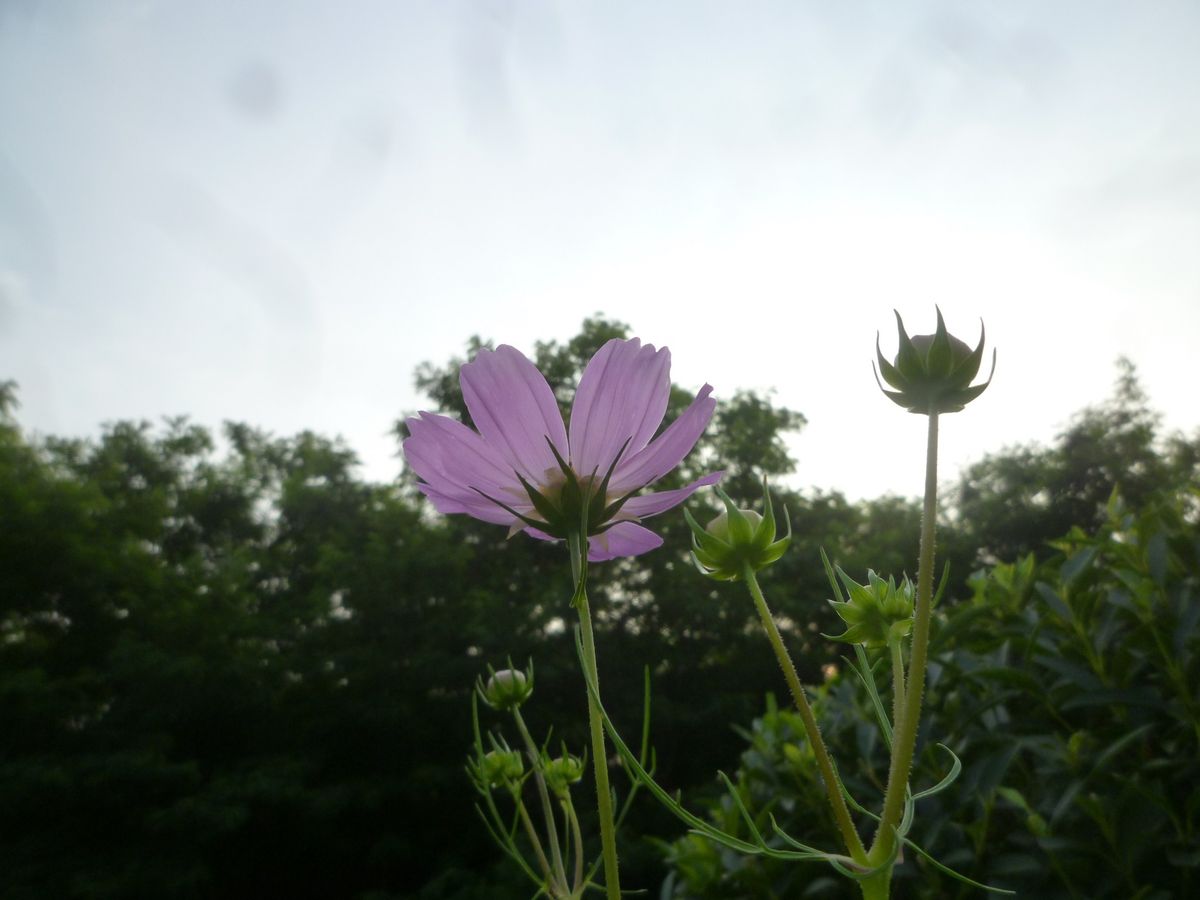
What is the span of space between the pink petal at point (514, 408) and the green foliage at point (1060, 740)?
2.99 ft

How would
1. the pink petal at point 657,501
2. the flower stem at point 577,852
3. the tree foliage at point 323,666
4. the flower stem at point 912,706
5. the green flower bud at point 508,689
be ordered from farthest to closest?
the tree foliage at point 323,666 < the green flower bud at point 508,689 < the flower stem at point 577,852 < the pink petal at point 657,501 < the flower stem at point 912,706

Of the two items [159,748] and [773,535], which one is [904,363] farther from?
[159,748]

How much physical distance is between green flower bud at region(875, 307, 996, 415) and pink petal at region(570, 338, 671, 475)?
0.38 ft

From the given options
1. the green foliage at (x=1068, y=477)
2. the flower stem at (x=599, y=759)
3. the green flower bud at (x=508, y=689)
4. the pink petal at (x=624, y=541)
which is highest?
the green foliage at (x=1068, y=477)

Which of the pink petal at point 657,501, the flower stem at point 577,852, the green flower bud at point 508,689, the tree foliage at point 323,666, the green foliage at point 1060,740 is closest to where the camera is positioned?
the pink petal at point 657,501

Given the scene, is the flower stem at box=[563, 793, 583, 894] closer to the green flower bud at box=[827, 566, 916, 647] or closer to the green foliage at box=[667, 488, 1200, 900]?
the green flower bud at box=[827, 566, 916, 647]

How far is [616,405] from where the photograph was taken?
419 millimetres

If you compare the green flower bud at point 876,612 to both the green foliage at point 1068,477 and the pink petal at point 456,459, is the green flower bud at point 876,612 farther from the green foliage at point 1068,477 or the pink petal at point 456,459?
the green foliage at point 1068,477

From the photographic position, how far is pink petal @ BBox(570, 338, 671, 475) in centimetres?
41

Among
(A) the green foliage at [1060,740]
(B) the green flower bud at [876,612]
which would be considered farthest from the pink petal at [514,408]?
(A) the green foliage at [1060,740]

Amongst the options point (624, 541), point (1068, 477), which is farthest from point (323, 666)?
point (1068, 477)

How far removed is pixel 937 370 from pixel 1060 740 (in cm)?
98

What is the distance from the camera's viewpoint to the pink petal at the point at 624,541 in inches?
17.4

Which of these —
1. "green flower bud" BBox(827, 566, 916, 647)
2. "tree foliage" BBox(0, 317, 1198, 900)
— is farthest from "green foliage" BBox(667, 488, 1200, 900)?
"tree foliage" BBox(0, 317, 1198, 900)
